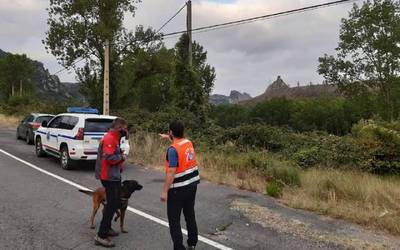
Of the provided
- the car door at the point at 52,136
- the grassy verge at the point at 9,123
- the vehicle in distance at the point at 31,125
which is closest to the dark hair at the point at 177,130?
the car door at the point at 52,136

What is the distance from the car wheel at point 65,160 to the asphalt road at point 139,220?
1702 mm

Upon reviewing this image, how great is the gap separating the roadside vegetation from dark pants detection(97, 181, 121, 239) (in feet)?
14.0

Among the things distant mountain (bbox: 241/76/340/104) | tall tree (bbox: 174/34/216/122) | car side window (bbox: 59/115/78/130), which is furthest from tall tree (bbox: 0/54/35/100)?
distant mountain (bbox: 241/76/340/104)

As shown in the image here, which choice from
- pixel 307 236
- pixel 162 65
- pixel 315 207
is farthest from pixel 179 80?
pixel 307 236

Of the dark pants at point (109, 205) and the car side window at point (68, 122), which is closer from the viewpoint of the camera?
the dark pants at point (109, 205)

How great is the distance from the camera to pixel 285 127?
21.9 metres

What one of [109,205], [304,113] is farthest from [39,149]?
[304,113]

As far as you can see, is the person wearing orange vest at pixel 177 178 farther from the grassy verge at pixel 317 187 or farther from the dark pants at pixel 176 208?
the grassy verge at pixel 317 187

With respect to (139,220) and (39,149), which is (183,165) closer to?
(139,220)

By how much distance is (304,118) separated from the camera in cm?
9875

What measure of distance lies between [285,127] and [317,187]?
11297 mm

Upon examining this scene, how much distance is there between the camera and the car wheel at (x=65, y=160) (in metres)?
13.7

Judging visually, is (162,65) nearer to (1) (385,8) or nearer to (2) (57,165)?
(1) (385,8)

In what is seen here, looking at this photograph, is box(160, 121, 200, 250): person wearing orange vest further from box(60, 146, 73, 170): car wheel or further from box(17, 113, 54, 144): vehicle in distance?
box(17, 113, 54, 144): vehicle in distance
